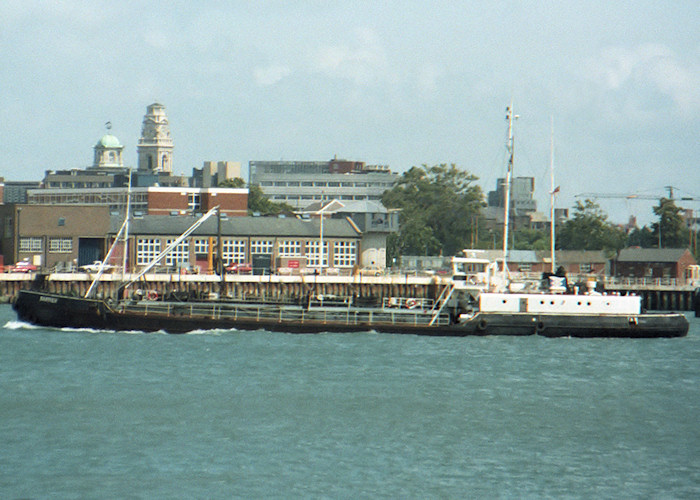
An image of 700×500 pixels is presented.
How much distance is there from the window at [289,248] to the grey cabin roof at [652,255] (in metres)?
34.8

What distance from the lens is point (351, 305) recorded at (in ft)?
219

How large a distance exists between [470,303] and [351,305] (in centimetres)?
966

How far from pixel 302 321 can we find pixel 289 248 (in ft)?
120

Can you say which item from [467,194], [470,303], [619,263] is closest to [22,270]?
[470,303]

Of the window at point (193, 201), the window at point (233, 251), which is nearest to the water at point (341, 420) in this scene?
the window at point (233, 251)

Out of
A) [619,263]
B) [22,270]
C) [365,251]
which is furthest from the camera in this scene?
[619,263]

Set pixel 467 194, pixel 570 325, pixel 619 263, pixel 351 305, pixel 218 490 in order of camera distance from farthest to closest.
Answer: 1. pixel 467 194
2. pixel 619 263
3. pixel 351 305
4. pixel 570 325
5. pixel 218 490

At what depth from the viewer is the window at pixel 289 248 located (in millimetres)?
94188

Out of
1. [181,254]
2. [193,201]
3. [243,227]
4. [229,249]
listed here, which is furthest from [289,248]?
[193,201]

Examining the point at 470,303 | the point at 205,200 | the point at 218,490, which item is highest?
the point at 205,200

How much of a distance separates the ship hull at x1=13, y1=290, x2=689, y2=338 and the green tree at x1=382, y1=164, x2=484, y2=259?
7444 centimetres

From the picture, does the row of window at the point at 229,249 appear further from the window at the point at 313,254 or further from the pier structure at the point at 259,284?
the pier structure at the point at 259,284

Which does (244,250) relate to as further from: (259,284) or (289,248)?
(259,284)

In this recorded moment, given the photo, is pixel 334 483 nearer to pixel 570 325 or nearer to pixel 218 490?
pixel 218 490
